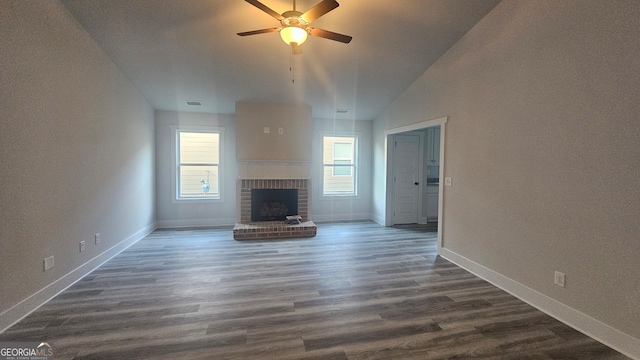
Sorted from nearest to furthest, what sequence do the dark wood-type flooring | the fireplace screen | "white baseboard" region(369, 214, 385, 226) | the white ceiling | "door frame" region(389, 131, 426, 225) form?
the dark wood-type flooring < the white ceiling < the fireplace screen < "door frame" region(389, 131, 426, 225) < "white baseboard" region(369, 214, 385, 226)

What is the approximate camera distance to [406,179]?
589 cm

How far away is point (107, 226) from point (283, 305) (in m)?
2.82

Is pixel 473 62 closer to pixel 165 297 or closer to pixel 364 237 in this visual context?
pixel 364 237

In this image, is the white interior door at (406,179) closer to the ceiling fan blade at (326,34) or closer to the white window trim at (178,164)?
the ceiling fan blade at (326,34)

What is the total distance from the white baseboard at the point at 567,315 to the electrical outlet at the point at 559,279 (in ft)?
0.54

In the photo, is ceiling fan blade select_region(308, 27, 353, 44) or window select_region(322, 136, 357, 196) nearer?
ceiling fan blade select_region(308, 27, 353, 44)

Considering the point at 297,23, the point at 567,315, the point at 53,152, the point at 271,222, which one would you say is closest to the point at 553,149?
the point at 567,315

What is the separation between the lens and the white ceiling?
2863 millimetres

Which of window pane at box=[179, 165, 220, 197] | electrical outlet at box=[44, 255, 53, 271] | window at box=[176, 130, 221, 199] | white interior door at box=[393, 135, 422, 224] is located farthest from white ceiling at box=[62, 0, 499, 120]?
electrical outlet at box=[44, 255, 53, 271]

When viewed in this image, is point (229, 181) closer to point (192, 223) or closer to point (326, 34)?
point (192, 223)

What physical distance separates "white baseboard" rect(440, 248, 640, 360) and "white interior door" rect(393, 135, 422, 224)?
2.63m

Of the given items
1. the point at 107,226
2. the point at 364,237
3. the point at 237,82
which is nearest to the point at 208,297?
the point at 107,226

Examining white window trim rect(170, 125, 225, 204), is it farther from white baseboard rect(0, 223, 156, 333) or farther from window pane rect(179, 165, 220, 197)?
white baseboard rect(0, 223, 156, 333)

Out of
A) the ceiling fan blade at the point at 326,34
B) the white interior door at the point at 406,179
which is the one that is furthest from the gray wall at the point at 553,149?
the white interior door at the point at 406,179
